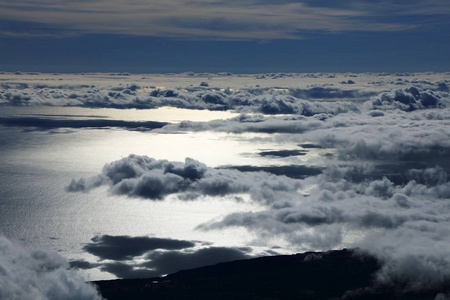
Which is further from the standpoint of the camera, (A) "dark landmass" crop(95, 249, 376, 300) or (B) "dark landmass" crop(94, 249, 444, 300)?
(B) "dark landmass" crop(94, 249, 444, 300)

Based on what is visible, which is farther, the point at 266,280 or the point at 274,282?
the point at 266,280

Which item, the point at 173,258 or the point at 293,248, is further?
the point at 293,248

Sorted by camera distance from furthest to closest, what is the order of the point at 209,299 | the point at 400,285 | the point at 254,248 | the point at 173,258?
1. the point at 254,248
2. the point at 173,258
3. the point at 400,285
4. the point at 209,299

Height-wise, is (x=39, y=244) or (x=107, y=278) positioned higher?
(x=39, y=244)

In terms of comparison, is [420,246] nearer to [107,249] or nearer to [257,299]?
[257,299]

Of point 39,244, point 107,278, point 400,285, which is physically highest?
point 39,244

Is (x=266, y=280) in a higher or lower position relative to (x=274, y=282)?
higher

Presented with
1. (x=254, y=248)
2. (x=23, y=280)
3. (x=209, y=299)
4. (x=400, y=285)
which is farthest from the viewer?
(x=254, y=248)

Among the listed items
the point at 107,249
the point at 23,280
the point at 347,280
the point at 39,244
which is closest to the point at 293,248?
the point at 347,280

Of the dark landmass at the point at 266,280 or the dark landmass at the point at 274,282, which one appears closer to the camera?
the dark landmass at the point at 266,280
